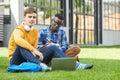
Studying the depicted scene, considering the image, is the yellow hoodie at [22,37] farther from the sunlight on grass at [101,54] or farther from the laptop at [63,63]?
the sunlight on grass at [101,54]

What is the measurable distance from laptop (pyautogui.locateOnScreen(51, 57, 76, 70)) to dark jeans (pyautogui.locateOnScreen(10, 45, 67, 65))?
155 millimetres

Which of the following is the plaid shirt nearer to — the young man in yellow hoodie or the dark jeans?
the dark jeans

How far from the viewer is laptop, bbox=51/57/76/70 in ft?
20.3

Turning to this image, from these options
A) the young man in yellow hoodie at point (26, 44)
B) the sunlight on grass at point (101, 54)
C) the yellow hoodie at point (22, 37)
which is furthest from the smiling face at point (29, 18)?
the sunlight on grass at point (101, 54)

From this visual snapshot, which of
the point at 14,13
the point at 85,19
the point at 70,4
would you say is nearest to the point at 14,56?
the point at 14,13

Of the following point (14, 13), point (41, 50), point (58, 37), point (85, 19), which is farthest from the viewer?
point (85, 19)

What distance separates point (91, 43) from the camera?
34.1 m

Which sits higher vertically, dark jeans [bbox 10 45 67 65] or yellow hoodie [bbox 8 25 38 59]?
yellow hoodie [bbox 8 25 38 59]

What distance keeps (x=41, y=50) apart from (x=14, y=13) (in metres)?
17.1

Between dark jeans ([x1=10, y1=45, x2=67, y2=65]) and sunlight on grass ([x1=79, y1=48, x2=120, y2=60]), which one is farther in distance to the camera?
sunlight on grass ([x1=79, y1=48, x2=120, y2=60])

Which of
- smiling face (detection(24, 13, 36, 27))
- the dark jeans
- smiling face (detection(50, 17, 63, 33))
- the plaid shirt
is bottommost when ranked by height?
the dark jeans

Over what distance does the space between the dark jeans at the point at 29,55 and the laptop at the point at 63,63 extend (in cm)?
15

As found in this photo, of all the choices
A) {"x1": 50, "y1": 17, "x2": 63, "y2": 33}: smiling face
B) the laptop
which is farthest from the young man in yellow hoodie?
{"x1": 50, "y1": 17, "x2": 63, "y2": 33}: smiling face

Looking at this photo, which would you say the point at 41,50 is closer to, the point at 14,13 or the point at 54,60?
the point at 54,60
